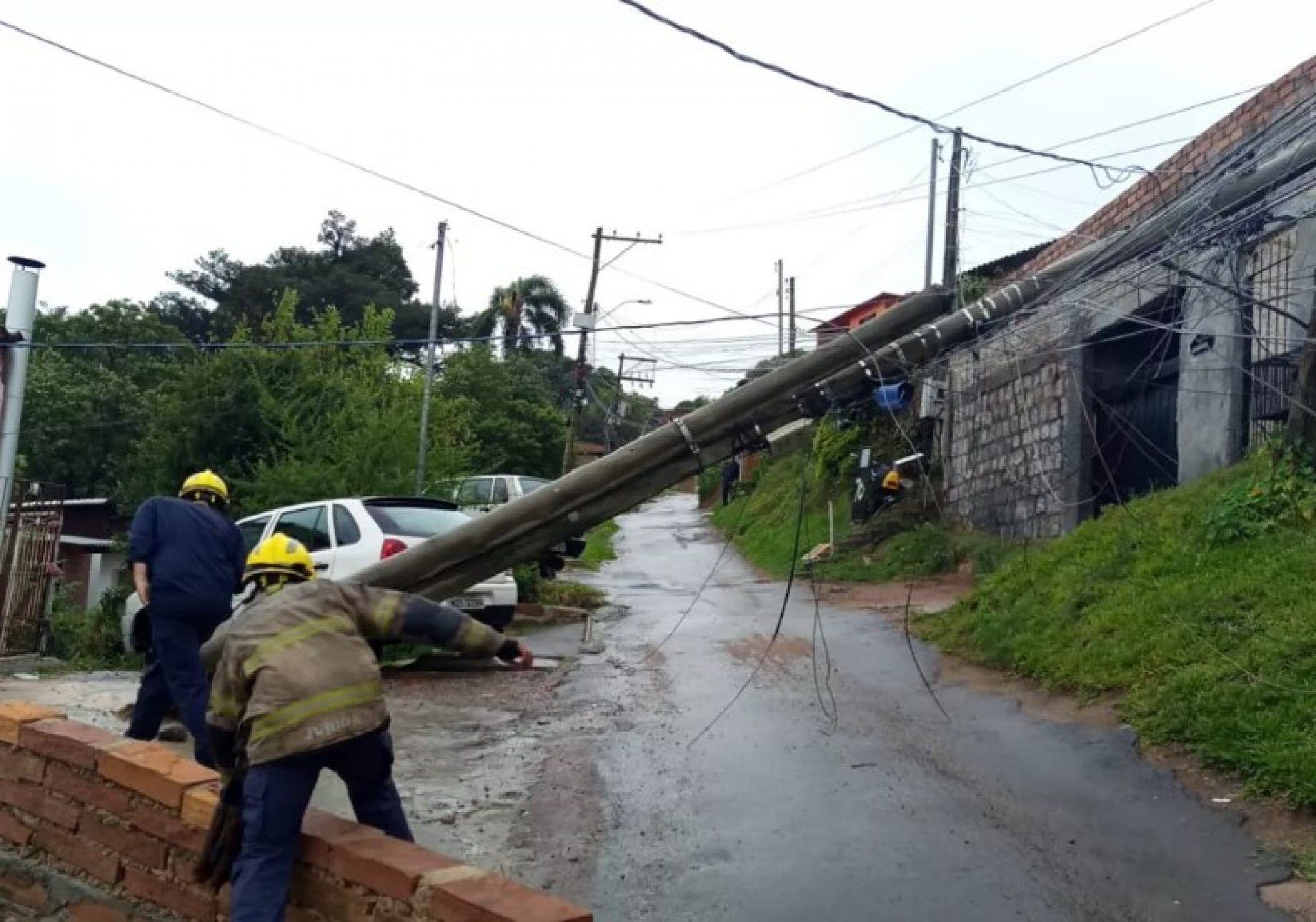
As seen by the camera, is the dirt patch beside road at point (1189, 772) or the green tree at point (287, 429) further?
the green tree at point (287, 429)

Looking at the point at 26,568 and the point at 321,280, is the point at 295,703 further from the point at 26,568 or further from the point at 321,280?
the point at 321,280

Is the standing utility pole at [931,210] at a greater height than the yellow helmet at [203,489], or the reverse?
the standing utility pole at [931,210]

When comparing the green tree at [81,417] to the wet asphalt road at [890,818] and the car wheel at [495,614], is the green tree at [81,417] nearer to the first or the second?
the car wheel at [495,614]

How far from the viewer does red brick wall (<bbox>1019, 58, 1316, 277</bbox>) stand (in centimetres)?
909

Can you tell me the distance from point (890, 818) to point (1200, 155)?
7.49m

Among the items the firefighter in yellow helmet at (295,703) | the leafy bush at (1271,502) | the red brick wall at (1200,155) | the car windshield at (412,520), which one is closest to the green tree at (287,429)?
the car windshield at (412,520)

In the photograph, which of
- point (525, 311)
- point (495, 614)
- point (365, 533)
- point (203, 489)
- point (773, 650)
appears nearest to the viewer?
point (203, 489)

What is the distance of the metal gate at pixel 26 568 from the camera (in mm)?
11219

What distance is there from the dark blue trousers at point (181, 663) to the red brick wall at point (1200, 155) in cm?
652

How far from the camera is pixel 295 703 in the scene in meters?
3.63

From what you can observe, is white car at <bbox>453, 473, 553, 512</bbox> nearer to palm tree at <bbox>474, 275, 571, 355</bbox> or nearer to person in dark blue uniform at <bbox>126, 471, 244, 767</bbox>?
person in dark blue uniform at <bbox>126, 471, 244, 767</bbox>

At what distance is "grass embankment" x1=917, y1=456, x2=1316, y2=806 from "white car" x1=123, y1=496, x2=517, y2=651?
4246 millimetres

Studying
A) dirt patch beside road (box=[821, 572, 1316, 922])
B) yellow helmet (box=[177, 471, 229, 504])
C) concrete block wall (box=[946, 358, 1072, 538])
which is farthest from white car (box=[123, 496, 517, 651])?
concrete block wall (box=[946, 358, 1072, 538])

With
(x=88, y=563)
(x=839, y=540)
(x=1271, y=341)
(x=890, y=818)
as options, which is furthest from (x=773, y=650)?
(x=88, y=563)
